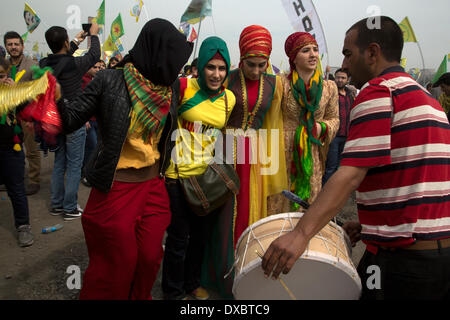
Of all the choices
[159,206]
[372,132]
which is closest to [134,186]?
[159,206]

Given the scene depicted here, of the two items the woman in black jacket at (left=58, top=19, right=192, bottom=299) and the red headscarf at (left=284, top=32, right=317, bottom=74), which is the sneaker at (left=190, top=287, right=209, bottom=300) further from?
the red headscarf at (left=284, top=32, right=317, bottom=74)

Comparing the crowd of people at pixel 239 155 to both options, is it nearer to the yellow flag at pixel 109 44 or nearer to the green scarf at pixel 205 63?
the green scarf at pixel 205 63

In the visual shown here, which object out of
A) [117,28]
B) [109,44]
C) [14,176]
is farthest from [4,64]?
[109,44]

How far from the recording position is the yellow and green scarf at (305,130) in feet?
9.32

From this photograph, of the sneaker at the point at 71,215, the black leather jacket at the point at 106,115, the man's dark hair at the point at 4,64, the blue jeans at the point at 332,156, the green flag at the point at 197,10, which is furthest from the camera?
the green flag at the point at 197,10

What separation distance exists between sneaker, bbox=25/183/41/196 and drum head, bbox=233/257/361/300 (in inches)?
177

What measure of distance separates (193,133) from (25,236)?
2.34 metres

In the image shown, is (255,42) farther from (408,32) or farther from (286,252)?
(408,32)

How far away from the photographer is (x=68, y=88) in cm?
373

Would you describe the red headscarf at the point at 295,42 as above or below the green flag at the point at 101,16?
below

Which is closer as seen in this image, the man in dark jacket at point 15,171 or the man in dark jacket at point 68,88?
the man in dark jacket at point 15,171

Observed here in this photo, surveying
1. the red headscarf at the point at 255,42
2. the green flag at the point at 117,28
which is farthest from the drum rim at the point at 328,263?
the green flag at the point at 117,28

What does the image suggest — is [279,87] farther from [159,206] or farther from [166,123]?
[159,206]

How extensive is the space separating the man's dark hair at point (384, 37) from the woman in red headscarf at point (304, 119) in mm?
1387
